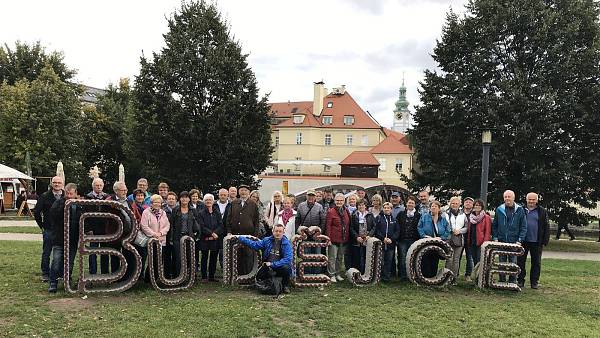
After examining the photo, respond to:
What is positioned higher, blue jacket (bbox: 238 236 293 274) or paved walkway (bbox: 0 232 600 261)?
blue jacket (bbox: 238 236 293 274)

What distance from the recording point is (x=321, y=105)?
75.1 meters

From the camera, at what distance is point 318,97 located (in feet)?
244

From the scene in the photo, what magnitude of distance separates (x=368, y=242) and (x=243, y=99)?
1921 cm

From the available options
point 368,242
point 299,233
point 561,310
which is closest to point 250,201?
point 299,233

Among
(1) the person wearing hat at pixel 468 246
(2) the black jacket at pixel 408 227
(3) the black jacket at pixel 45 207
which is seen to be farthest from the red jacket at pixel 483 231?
(3) the black jacket at pixel 45 207

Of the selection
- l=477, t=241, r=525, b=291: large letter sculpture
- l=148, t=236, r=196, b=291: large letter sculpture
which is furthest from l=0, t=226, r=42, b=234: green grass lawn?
l=477, t=241, r=525, b=291: large letter sculpture

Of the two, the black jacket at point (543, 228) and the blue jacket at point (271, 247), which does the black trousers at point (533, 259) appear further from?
the blue jacket at point (271, 247)

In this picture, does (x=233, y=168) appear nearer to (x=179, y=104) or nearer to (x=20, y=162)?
(x=179, y=104)

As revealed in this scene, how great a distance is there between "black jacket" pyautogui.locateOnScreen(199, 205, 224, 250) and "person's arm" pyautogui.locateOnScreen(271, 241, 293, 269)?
5.33 ft

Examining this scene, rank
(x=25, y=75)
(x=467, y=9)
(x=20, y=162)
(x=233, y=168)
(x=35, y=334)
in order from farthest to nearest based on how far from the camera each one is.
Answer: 1. (x=25, y=75)
2. (x=20, y=162)
3. (x=233, y=168)
4. (x=467, y=9)
5. (x=35, y=334)

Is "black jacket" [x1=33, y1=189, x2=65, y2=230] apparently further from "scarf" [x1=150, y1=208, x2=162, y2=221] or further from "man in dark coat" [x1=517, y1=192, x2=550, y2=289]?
"man in dark coat" [x1=517, y1=192, x2=550, y2=289]

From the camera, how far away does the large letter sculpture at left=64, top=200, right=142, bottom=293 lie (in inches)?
373

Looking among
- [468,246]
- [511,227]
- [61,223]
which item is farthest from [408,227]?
[61,223]

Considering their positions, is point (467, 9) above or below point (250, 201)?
above
